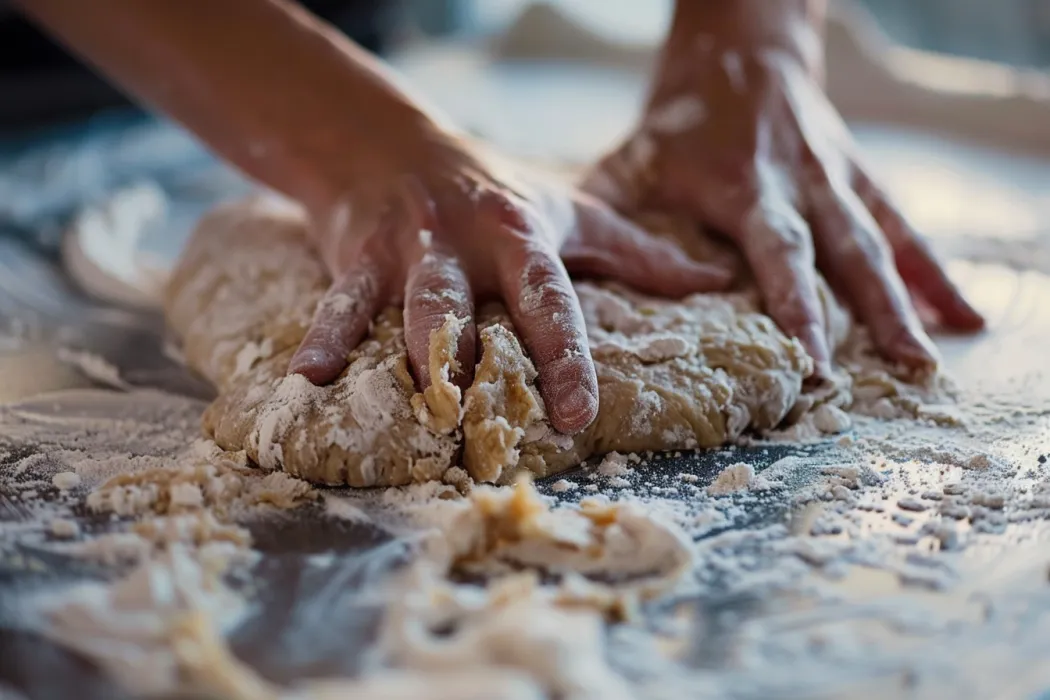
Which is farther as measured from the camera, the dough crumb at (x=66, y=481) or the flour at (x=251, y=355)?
the flour at (x=251, y=355)

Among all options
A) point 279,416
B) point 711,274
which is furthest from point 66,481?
point 711,274

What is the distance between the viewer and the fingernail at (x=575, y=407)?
95cm

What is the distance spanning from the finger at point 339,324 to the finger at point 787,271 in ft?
1.54

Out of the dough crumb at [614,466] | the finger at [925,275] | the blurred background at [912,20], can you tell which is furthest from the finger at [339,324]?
the blurred background at [912,20]

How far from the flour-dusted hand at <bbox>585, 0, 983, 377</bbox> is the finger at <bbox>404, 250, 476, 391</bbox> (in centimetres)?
39

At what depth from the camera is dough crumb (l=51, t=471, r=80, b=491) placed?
3.18 feet

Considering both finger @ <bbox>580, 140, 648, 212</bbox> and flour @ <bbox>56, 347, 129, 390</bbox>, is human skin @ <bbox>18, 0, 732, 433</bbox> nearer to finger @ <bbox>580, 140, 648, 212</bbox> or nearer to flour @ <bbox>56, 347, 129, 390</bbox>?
finger @ <bbox>580, 140, 648, 212</bbox>

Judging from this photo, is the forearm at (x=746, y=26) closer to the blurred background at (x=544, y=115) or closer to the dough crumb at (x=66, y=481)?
the blurred background at (x=544, y=115)

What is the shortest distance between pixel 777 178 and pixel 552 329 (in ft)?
1.66

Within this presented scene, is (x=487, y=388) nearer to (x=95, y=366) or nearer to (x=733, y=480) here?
(x=733, y=480)

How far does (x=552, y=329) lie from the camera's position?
3.24 ft

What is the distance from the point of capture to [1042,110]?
2188mm

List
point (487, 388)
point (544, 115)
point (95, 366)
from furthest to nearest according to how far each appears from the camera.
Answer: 1. point (544, 115)
2. point (95, 366)
3. point (487, 388)

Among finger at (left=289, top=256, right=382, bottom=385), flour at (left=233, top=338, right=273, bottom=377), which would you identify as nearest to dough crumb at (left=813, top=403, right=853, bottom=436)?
finger at (left=289, top=256, right=382, bottom=385)
